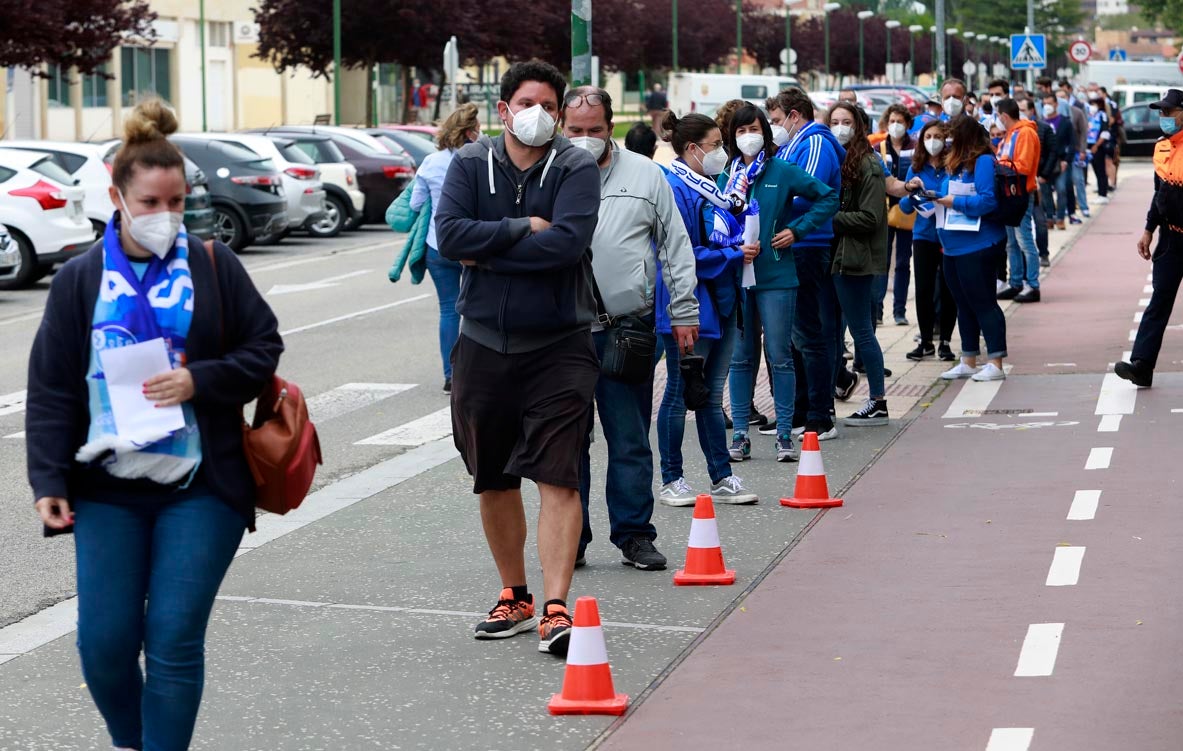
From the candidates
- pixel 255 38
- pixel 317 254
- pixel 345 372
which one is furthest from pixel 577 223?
pixel 255 38

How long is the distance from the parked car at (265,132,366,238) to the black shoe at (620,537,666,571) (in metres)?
20.9

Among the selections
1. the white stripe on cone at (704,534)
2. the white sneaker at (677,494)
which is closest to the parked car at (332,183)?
the white sneaker at (677,494)

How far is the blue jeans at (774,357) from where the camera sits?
9789mm

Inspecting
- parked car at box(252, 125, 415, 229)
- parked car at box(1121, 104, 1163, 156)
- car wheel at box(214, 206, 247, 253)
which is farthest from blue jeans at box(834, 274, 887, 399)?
parked car at box(1121, 104, 1163, 156)

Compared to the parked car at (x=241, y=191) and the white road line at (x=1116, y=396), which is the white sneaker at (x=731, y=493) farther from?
the parked car at (x=241, y=191)

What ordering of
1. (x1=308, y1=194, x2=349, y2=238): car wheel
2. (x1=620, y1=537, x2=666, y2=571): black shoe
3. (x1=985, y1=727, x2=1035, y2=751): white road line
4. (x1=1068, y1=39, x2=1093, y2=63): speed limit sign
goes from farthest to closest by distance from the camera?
1. (x1=1068, y1=39, x2=1093, y2=63): speed limit sign
2. (x1=308, y1=194, x2=349, y2=238): car wheel
3. (x1=620, y1=537, x2=666, y2=571): black shoe
4. (x1=985, y1=727, x2=1035, y2=751): white road line

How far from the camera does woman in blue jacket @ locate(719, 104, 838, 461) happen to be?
9.65m

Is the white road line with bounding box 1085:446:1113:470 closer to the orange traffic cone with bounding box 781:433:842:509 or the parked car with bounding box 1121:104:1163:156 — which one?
the orange traffic cone with bounding box 781:433:842:509

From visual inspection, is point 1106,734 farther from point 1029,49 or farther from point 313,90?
point 313,90

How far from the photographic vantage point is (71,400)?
174 inches

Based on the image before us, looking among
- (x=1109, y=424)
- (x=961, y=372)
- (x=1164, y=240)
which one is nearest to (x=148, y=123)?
(x=1109, y=424)

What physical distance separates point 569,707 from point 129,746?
4.64 feet

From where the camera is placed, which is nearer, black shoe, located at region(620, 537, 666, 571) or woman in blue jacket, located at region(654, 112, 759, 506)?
black shoe, located at region(620, 537, 666, 571)

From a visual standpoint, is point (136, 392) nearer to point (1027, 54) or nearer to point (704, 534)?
point (704, 534)
